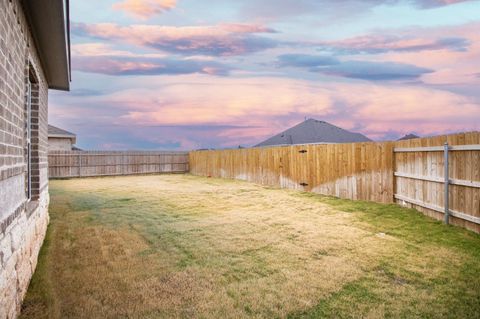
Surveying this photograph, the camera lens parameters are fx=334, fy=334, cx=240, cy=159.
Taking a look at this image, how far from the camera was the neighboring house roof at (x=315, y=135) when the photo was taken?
2141cm

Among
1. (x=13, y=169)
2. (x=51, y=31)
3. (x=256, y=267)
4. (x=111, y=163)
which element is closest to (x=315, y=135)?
(x=111, y=163)

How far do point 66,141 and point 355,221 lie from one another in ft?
78.1

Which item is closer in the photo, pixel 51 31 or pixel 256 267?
pixel 256 267

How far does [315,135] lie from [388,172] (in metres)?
13.1

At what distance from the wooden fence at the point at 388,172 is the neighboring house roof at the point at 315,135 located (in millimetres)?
6889

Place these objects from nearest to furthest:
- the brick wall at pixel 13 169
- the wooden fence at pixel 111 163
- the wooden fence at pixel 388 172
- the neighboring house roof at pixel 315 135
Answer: the brick wall at pixel 13 169
the wooden fence at pixel 388 172
the wooden fence at pixel 111 163
the neighboring house roof at pixel 315 135

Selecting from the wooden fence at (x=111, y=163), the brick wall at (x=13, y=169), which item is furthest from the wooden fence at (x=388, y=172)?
the wooden fence at (x=111, y=163)

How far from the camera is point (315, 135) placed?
21578 millimetres

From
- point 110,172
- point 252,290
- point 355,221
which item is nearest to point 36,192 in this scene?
point 252,290

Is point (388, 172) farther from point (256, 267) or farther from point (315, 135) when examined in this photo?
point (315, 135)

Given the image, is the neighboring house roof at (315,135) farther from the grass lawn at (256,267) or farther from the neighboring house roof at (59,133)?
the neighboring house roof at (59,133)

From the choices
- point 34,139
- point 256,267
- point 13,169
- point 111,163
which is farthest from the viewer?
point 111,163

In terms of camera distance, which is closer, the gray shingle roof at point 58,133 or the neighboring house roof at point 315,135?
the neighboring house roof at point 315,135

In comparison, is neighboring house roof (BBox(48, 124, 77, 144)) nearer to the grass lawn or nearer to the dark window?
the grass lawn
